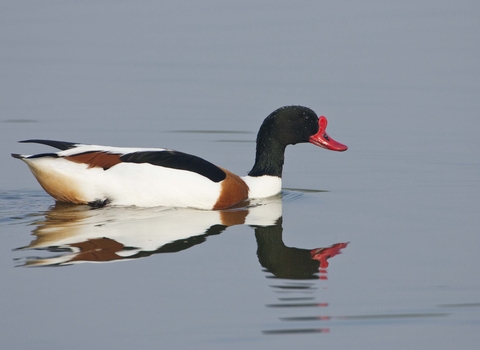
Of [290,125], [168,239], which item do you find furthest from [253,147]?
[168,239]

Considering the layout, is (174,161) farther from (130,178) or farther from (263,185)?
(263,185)

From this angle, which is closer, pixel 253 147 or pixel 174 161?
pixel 174 161

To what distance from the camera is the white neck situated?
10.1 meters

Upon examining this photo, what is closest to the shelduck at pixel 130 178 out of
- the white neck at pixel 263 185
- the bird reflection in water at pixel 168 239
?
the bird reflection in water at pixel 168 239

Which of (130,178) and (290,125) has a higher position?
(290,125)

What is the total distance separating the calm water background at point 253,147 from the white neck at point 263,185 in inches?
8.6

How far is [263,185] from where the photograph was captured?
10.1 meters

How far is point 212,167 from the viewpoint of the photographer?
950cm

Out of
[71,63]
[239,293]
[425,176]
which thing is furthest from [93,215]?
[71,63]

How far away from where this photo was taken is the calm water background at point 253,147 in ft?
20.6

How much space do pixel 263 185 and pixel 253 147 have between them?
6.62 feet

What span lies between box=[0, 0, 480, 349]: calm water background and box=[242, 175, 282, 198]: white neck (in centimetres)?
22

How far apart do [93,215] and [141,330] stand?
3.05 metres

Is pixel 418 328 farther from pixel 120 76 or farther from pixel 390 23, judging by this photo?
pixel 390 23
